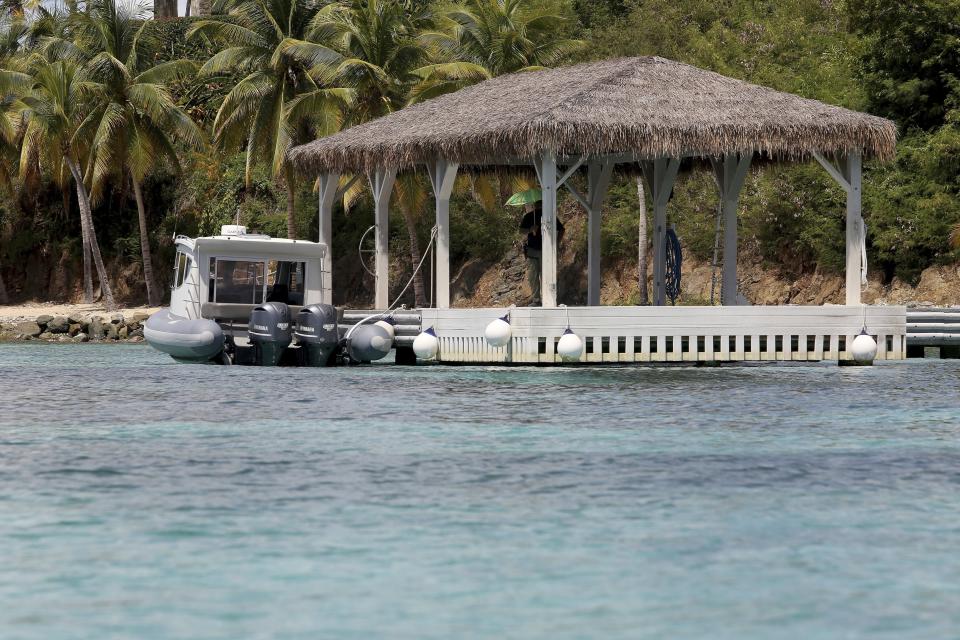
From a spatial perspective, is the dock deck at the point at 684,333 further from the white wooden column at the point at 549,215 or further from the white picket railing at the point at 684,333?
the white wooden column at the point at 549,215

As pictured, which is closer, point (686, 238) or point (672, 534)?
point (672, 534)

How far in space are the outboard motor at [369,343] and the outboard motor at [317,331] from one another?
0.99 feet

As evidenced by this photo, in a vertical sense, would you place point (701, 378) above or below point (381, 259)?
below

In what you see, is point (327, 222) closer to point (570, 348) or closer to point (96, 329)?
point (570, 348)

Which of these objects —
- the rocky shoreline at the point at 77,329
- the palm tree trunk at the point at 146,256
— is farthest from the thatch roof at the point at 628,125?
the palm tree trunk at the point at 146,256

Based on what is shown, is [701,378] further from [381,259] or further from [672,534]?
[672,534]

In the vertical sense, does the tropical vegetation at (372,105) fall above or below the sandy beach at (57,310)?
above

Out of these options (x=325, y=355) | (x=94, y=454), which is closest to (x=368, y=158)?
(x=325, y=355)

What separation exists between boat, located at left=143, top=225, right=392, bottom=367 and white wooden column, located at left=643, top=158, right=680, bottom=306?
16.9 ft

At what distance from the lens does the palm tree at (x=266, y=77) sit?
127 feet

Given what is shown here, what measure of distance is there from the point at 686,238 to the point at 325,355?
17607mm

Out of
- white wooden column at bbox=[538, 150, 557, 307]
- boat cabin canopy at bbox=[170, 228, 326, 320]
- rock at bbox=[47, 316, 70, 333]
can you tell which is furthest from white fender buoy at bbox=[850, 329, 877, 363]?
rock at bbox=[47, 316, 70, 333]

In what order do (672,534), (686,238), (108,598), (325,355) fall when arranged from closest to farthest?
1. (108,598)
2. (672,534)
3. (325,355)
4. (686,238)

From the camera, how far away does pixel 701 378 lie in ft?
67.6
